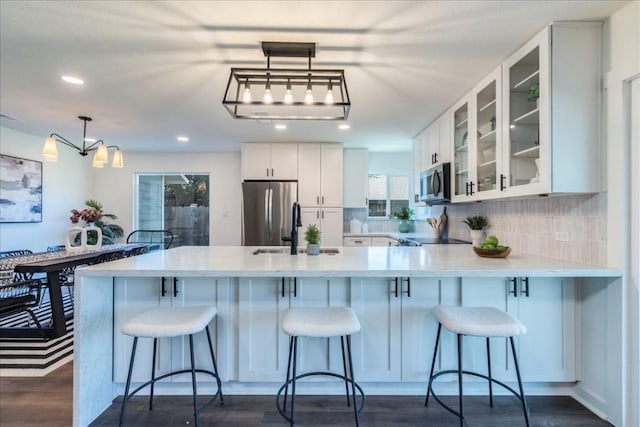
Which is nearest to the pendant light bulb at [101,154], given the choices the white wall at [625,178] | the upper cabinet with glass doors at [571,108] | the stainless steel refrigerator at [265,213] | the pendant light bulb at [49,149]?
the pendant light bulb at [49,149]

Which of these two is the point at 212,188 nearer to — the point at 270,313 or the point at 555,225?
the point at 270,313

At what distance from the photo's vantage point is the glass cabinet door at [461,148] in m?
2.90

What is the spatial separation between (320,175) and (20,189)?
4220mm

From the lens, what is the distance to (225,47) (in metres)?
2.09

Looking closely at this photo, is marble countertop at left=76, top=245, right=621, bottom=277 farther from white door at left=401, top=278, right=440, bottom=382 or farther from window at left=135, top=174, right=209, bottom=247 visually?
window at left=135, top=174, right=209, bottom=247

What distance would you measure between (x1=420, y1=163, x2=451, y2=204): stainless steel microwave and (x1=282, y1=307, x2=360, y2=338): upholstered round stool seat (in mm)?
2042

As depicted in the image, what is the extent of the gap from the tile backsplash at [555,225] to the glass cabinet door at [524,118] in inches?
12.1

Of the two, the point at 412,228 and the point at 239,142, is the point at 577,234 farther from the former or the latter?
the point at 239,142

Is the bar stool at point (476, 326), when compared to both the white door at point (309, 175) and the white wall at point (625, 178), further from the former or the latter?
the white door at point (309, 175)

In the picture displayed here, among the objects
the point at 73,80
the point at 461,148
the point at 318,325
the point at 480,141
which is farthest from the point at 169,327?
the point at 461,148

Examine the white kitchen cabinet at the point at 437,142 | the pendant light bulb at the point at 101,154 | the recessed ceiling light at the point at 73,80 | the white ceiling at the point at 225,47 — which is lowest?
the pendant light bulb at the point at 101,154

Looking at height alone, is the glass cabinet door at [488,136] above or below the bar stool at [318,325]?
above

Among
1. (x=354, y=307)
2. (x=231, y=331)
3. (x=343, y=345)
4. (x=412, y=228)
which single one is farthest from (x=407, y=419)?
(x=412, y=228)

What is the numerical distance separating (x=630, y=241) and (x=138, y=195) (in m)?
6.56
